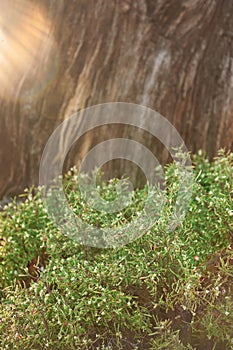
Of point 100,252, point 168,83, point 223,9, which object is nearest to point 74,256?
point 100,252

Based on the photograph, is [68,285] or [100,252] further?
[100,252]

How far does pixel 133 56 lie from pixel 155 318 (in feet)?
6.61

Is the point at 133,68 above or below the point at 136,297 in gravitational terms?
above

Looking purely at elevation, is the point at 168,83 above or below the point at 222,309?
above

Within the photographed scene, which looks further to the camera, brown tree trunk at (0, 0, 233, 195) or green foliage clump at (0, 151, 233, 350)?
brown tree trunk at (0, 0, 233, 195)

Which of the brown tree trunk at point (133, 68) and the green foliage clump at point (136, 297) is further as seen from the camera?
the brown tree trunk at point (133, 68)

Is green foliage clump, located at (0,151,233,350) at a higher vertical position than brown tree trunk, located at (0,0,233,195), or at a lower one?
lower

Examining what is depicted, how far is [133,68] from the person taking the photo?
4.02 metres

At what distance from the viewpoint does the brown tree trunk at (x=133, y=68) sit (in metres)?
3.90

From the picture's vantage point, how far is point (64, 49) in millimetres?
4004

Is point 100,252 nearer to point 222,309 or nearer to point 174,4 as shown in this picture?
point 222,309

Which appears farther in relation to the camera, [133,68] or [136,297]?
[133,68]

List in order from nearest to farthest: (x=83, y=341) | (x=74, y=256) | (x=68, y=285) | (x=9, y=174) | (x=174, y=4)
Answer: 1. (x=83, y=341)
2. (x=68, y=285)
3. (x=74, y=256)
4. (x=174, y=4)
5. (x=9, y=174)

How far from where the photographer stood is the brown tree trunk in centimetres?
390
